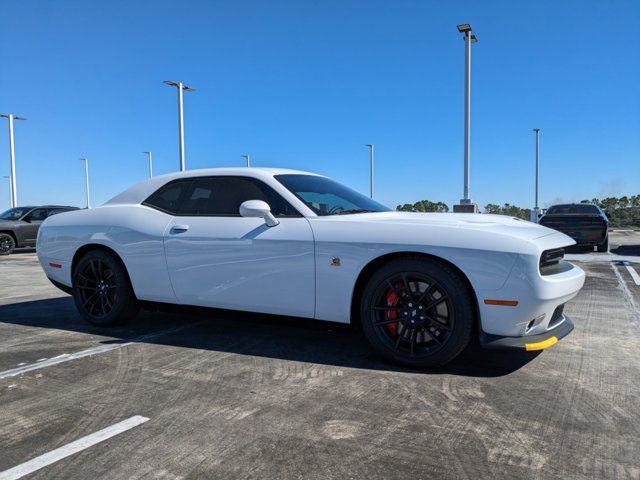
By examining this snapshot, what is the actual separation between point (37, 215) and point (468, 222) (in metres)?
16.2

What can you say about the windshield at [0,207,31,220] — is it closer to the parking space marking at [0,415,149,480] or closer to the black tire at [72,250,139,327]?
the black tire at [72,250,139,327]

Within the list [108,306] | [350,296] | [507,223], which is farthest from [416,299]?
[108,306]

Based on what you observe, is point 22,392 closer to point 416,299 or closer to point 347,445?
point 347,445

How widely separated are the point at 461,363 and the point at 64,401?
8.42 ft

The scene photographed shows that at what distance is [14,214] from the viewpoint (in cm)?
1574

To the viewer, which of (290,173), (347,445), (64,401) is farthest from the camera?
(290,173)

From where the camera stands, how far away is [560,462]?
2.17 meters

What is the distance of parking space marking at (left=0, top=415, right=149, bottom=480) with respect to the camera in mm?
2086

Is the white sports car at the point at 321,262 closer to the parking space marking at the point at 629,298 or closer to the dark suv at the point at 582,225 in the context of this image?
the parking space marking at the point at 629,298

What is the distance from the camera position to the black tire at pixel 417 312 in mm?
3205

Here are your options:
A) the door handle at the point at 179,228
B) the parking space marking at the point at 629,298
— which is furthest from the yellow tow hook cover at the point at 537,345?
the door handle at the point at 179,228

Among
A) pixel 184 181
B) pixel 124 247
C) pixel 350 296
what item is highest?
pixel 184 181

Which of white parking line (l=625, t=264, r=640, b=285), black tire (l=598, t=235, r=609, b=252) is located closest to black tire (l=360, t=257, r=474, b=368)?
white parking line (l=625, t=264, r=640, b=285)

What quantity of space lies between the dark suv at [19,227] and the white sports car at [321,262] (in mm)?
12328
